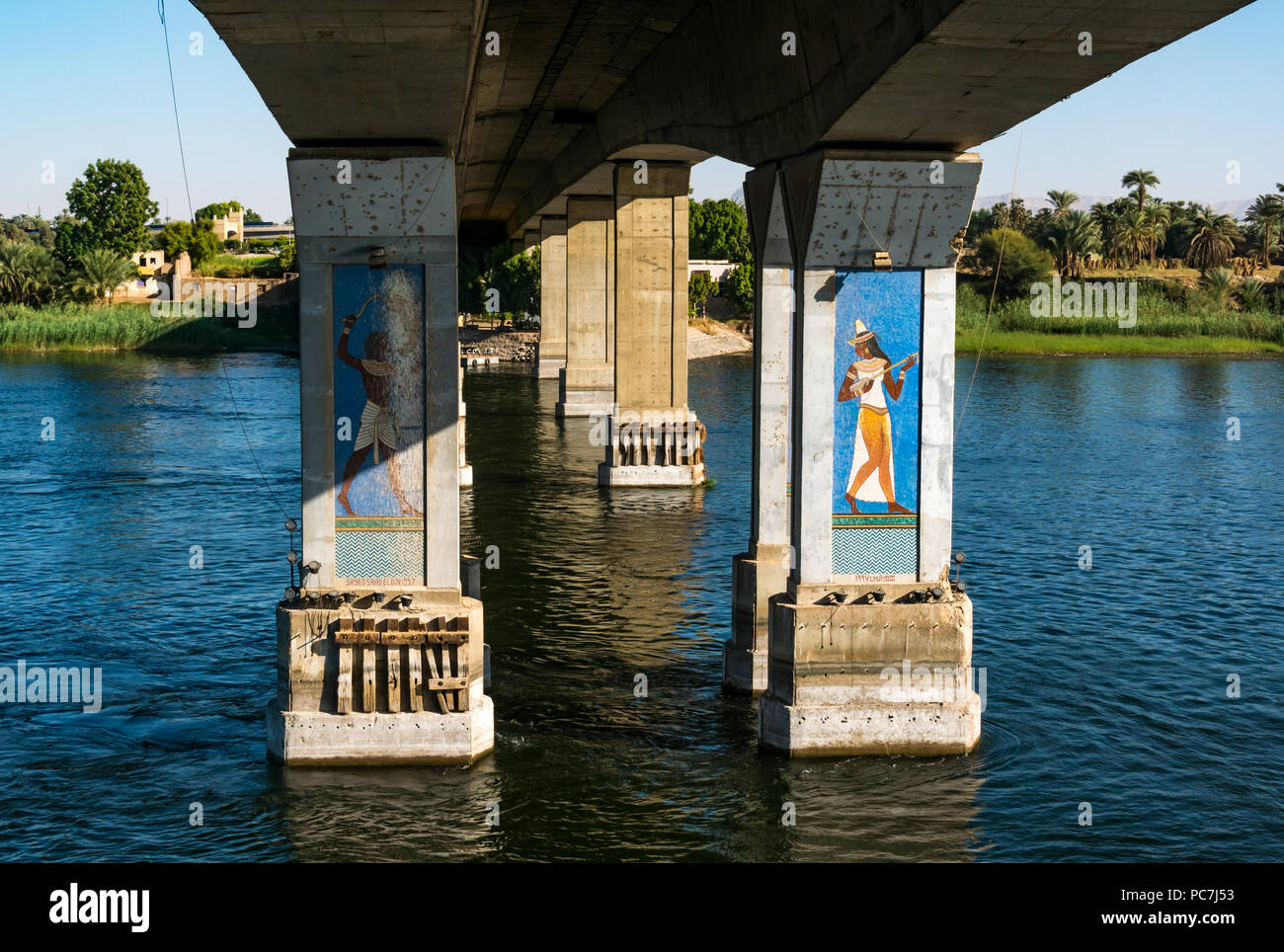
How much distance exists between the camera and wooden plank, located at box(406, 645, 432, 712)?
1955cm

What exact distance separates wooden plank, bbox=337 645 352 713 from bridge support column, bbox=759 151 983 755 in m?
6.07

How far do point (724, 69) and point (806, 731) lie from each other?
10.9 m

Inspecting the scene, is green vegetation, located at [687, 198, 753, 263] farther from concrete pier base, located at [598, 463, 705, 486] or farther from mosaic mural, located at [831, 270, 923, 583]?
mosaic mural, located at [831, 270, 923, 583]

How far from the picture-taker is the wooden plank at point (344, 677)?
19453 millimetres

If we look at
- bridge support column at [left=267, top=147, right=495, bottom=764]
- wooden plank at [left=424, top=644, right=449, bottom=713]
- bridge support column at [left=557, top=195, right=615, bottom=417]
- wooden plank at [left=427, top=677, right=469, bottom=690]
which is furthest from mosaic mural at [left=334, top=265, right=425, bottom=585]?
bridge support column at [left=557, top=195, right=615, bottom=417]

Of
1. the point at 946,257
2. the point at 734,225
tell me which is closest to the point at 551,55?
the point at 946,257

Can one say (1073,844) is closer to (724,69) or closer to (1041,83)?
(1041,83)

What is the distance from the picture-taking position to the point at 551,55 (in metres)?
30.5

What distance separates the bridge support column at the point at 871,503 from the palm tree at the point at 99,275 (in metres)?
114

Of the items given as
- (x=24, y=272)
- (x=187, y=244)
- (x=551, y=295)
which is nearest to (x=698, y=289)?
(x=551, y=295)

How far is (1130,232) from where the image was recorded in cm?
14062

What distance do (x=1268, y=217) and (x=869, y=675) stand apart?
137 metres

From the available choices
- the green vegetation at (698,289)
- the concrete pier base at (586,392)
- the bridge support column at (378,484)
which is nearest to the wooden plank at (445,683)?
the bridge support column at (378,484)

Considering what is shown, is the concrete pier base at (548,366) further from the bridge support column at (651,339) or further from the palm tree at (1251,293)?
the palm tree at (1251,293)
